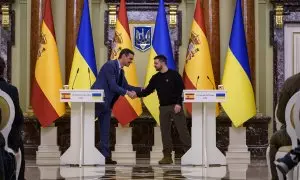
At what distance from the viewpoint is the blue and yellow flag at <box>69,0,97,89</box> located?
13.7 metres

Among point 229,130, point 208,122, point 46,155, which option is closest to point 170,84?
point 208,122

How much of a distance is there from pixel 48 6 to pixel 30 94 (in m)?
1.65

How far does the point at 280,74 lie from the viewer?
14.8 meters

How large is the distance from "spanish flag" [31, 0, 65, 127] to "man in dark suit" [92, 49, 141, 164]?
5.49 feet

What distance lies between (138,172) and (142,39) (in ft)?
15.3

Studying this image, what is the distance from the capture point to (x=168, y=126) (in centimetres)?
1270

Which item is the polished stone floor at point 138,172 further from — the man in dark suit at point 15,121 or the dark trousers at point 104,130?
the man in dark suit at point 15,121

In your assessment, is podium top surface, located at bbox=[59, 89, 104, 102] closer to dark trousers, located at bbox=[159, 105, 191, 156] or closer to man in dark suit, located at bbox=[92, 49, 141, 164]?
man in dark suit, located at bbox=[92, 49, 141, 164]

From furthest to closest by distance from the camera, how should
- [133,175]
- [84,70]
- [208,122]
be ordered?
[84,70] < [208,122] < [133,175]

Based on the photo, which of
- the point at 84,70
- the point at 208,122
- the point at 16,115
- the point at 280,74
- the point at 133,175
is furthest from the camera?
the point at 280,74

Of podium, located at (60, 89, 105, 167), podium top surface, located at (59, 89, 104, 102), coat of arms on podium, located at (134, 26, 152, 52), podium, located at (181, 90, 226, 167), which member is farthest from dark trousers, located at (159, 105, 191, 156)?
coat of arms on podium, located at (134, 26, 152, 52)

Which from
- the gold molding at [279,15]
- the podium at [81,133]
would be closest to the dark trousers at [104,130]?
the podium at [81,133]

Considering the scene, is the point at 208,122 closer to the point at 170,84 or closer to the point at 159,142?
the point at 170,84

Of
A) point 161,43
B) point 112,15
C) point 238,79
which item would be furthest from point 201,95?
point 112,15
